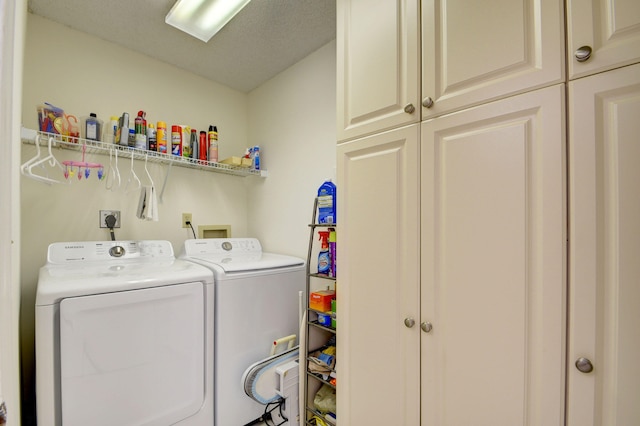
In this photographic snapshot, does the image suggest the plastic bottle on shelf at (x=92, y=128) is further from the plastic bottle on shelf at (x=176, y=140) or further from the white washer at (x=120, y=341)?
the white washer at (x=120, y=341)

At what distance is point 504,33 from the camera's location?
32.7 inches

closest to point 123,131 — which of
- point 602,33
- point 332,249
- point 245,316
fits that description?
point 245,316

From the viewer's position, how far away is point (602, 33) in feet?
2.29

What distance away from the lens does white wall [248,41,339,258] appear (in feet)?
6.59

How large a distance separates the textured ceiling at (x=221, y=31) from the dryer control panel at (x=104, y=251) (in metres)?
1.38

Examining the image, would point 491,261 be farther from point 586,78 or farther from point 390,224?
point 586,78

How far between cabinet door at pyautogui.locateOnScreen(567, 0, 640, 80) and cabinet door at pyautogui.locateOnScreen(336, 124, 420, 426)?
452 millimetres

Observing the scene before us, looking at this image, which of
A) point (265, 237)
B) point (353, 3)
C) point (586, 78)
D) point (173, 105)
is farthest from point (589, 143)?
point (173, 105)

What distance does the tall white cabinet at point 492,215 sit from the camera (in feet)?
2.26

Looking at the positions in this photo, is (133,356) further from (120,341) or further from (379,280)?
(379,280)

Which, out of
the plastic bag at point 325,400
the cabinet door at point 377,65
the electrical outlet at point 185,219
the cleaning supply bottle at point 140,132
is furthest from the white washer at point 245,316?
the cabinet door at point 377,65

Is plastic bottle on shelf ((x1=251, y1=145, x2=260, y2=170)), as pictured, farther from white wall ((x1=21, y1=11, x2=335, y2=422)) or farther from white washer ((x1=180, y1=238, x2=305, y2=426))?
white washer ((x1=180, y1=238, x2=305, y2=426))

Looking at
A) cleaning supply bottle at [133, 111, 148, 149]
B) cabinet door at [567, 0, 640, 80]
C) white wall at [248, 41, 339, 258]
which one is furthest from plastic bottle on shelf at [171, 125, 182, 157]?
cabinet door at [567, 0, 640, 80]

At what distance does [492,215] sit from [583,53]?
455 mm
